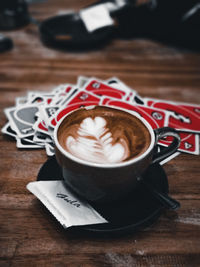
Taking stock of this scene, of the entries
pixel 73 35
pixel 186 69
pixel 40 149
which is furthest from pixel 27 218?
pixel 73 35

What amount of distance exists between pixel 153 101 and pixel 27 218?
1.86 feet

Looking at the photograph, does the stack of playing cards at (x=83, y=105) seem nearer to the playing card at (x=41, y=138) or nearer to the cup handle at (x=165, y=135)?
the playing card at (x=41, y=138)

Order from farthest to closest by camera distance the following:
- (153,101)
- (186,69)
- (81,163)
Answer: (186,69)
(153,101)
(81,163)

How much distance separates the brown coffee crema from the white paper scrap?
774mm

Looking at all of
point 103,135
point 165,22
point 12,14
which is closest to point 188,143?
point 103,135

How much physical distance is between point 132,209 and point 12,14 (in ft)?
4.26

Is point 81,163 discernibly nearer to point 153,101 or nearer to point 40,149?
point 40,149

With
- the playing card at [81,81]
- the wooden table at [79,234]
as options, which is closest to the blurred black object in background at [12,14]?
the wooden table at [79,234]

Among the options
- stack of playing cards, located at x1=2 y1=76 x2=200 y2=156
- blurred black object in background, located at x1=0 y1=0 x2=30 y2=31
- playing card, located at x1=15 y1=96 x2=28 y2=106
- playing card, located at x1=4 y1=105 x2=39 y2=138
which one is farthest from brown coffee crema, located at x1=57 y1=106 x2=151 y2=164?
blurred black object in background, located at x1=0 y1=0 x2=30 y2=31

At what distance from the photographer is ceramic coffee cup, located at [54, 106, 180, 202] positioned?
467 mm

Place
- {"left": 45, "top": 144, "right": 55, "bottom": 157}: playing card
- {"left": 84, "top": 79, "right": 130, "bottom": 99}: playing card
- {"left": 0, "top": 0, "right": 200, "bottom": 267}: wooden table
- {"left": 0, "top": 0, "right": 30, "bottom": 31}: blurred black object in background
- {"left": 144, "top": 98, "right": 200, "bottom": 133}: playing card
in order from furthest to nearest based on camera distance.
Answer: {"left": 0, "top": 0, "right": 30, "bottom": 31}: blurred black object in background < {"left": 84, "top": 79, "right": 130, "bottom": 99}: playing card < {"left": 144, "top": 98, "right": 200, "bottom": 133}: playing card < {"left": 45, "top": 144, "right": 55, "bottom": 157}: playing card < {"left": 0, "top": 0, "right": 200, "bottom": 267}: wooden table

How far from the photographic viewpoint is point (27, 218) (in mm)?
518

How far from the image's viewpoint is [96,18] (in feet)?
4.19

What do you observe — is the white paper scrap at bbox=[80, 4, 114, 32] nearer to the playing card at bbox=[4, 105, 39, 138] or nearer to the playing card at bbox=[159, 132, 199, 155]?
the playing card at bbox=[4, 105, 39, 138]
